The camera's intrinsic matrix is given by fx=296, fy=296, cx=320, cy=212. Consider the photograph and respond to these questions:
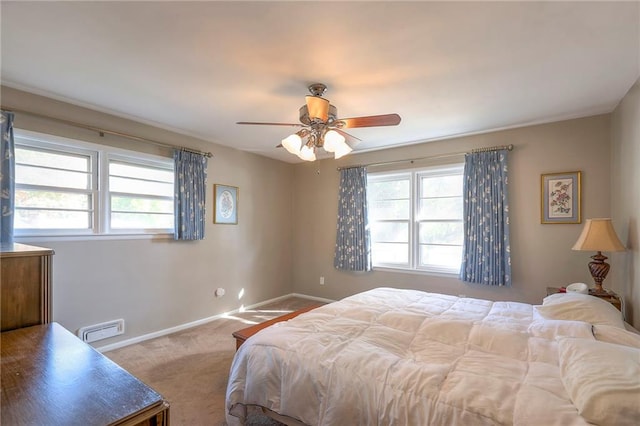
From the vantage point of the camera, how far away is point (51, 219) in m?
2.74

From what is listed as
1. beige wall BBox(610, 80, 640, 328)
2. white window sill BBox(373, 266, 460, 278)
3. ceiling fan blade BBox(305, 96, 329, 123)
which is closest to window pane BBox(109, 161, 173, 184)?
ceiling fan blade BBox(305, 96, 329, 123)

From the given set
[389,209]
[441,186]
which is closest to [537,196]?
[441,186]

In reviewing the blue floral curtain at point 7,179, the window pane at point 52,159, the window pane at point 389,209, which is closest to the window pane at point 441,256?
the window pane at point 389,209

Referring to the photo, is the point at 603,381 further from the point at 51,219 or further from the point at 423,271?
the point at 51,219

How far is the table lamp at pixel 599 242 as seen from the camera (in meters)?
2.46

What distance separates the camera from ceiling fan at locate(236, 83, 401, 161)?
2.20 meters

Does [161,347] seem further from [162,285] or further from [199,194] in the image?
[199,194]

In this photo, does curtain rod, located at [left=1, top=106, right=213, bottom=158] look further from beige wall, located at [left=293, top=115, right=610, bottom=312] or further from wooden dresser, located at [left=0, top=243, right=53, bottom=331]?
beige wall, located at [left=293, top=115, right=610, bottom=312]

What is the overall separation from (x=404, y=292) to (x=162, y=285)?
2737 mm

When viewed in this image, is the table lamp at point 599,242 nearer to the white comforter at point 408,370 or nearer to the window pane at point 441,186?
the white comforter at point 408,370

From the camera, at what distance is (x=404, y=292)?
2.86m

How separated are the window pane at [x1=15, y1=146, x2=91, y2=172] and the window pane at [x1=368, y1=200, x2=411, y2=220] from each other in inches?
140

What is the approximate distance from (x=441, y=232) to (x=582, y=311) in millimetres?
2124

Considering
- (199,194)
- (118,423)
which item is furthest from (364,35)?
(199,194)
